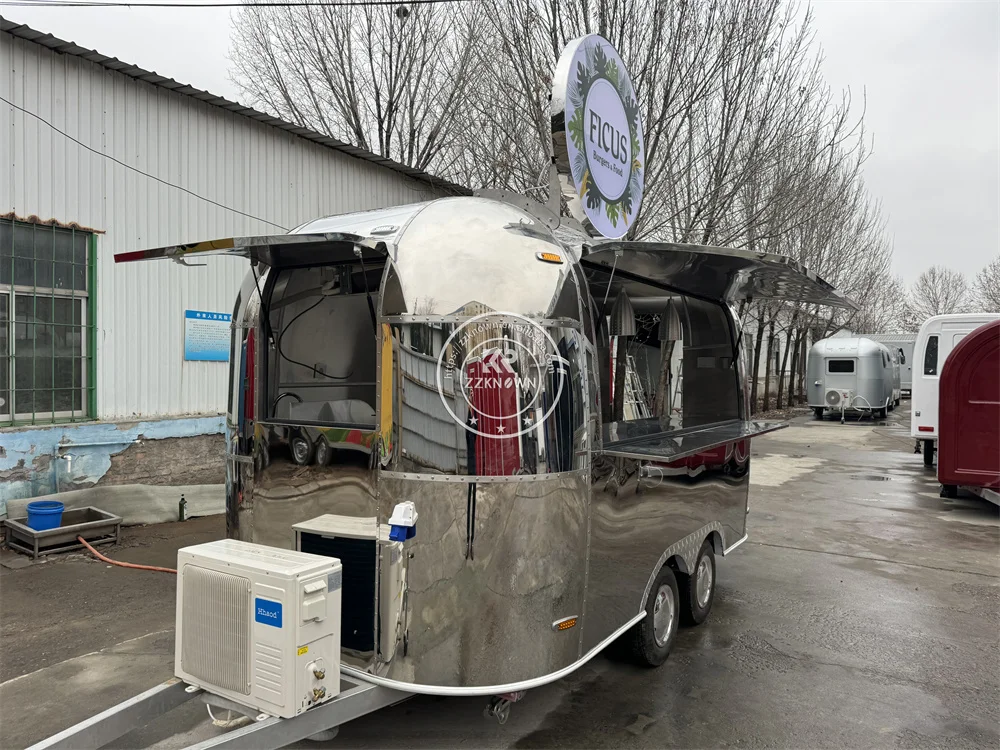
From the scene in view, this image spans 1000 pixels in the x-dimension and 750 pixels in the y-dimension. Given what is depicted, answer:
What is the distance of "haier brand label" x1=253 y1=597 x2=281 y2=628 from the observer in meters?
2.77

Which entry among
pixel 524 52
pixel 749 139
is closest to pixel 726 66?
pixel 749 139

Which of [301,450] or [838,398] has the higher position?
[301,450]

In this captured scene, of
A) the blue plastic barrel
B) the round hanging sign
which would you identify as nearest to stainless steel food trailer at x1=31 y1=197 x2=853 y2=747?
the round hanging sign

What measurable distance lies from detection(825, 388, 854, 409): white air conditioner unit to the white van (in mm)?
10600

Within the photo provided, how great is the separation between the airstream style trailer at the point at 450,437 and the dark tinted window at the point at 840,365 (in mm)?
21836

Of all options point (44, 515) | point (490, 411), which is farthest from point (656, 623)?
point (44, 515)

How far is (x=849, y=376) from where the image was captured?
23875mm

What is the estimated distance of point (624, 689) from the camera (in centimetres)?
426

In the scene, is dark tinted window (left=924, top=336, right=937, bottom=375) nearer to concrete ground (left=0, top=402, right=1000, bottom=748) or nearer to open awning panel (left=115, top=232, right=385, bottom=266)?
concrete ground (left=0, top=402, right=1000, bottom=748)

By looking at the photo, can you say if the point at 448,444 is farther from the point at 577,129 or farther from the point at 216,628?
the point at 577,129

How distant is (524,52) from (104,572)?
9415 mm

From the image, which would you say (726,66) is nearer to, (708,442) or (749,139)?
(749,139)

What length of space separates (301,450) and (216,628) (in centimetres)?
92

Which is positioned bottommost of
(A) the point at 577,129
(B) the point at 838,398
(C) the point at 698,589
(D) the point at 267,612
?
(C) the point at 698,589
